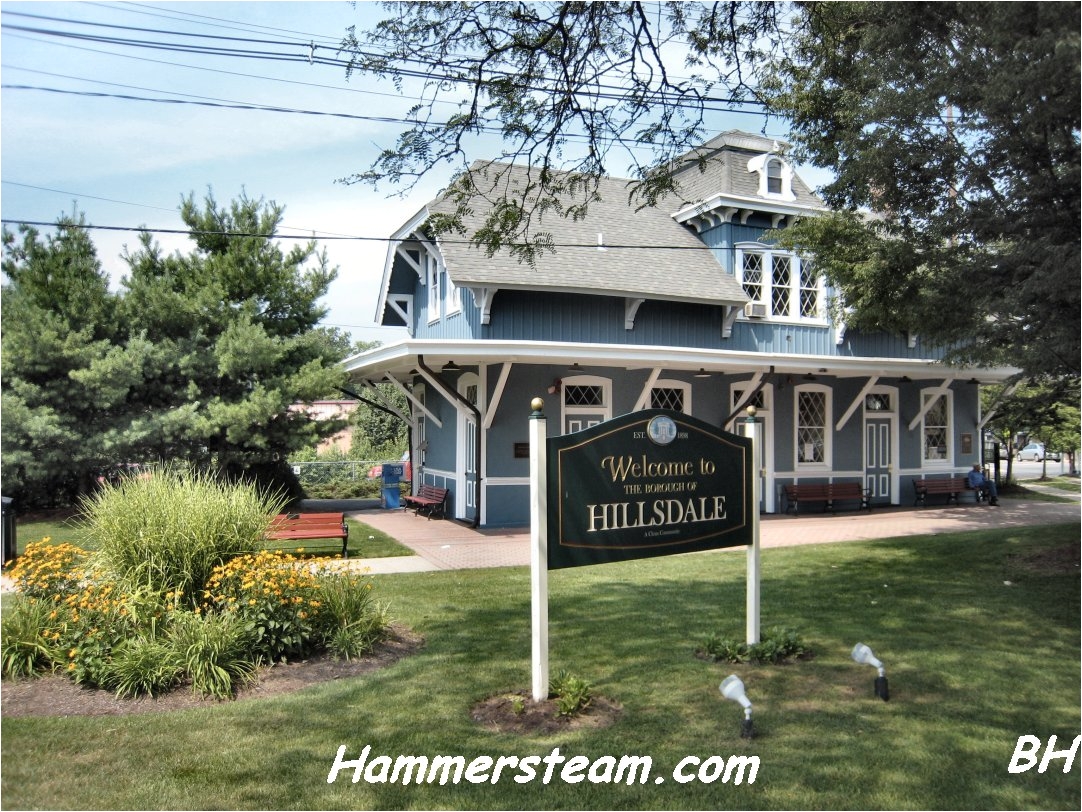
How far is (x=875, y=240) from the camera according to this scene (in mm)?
10320

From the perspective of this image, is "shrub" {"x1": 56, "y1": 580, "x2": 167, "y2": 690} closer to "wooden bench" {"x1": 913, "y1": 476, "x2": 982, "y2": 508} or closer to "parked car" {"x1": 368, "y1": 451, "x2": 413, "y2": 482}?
"parked car" {"x1": 368, "y1": 451, "x2": 413, "y2": 482}

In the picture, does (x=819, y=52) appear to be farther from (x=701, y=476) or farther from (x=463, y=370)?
(x=463, y=370)

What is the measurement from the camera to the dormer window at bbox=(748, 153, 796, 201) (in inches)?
734

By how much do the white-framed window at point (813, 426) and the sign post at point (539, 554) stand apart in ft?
45.7

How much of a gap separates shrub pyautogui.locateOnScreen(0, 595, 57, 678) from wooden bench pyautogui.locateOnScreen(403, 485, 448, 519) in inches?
426

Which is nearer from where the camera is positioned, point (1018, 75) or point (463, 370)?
point (1018, 75)

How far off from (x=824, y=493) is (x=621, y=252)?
22.7ft

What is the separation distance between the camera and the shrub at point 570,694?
534 cm

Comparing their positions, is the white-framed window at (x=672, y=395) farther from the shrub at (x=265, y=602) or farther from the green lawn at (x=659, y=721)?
the shrub at (x=265, y=602)

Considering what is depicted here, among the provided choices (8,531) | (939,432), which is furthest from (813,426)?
(8,531)

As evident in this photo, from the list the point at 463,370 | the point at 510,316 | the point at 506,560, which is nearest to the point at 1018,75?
the point at 506,560

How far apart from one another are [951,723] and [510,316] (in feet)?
37.4

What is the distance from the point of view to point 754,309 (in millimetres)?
17938

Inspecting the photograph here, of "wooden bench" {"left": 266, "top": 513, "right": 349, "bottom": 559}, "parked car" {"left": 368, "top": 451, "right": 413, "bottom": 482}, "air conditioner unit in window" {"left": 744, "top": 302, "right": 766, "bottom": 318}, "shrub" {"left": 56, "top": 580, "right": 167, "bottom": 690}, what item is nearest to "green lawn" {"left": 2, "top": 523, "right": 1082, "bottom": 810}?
"shrub" {"left": 56, "top": 580, "right": 167, "bottom": 690}
